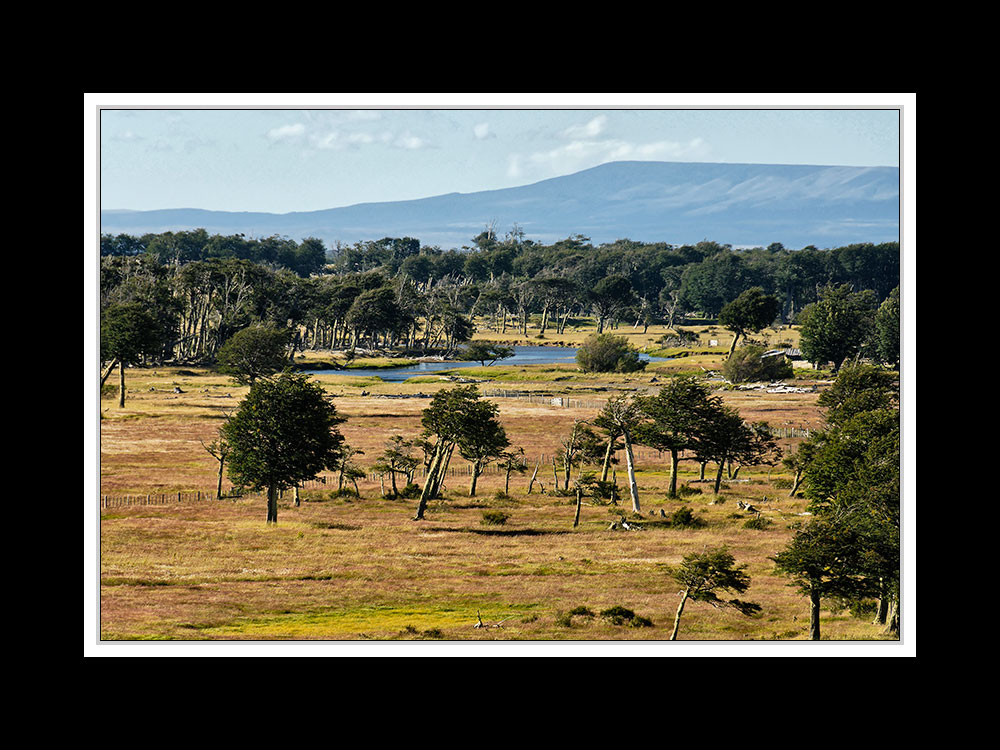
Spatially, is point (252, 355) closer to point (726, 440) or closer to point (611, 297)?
point (726, 440)

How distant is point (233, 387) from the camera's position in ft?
167

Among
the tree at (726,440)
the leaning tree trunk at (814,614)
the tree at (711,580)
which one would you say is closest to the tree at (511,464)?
the tree at (726,440)

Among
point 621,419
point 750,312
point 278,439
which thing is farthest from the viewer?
point 750,312

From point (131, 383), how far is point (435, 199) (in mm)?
31779

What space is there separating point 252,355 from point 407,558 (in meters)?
31.4

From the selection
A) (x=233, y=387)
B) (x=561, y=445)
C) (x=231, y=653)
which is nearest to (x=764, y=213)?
(x=561, y=445)

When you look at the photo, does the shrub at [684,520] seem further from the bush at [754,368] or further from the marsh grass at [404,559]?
the bush at [754,368]

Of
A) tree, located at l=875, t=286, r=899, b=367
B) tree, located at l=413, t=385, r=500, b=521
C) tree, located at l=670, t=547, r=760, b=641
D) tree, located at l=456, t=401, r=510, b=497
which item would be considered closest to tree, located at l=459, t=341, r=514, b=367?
tree, located at l=875, t=286, r=899, b=367

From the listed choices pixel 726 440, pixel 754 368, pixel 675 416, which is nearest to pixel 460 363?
pixel 754 368

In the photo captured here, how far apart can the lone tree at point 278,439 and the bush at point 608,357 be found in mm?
33266

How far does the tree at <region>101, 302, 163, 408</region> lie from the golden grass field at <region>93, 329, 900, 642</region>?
4.54m

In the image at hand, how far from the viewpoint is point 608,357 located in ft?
207
